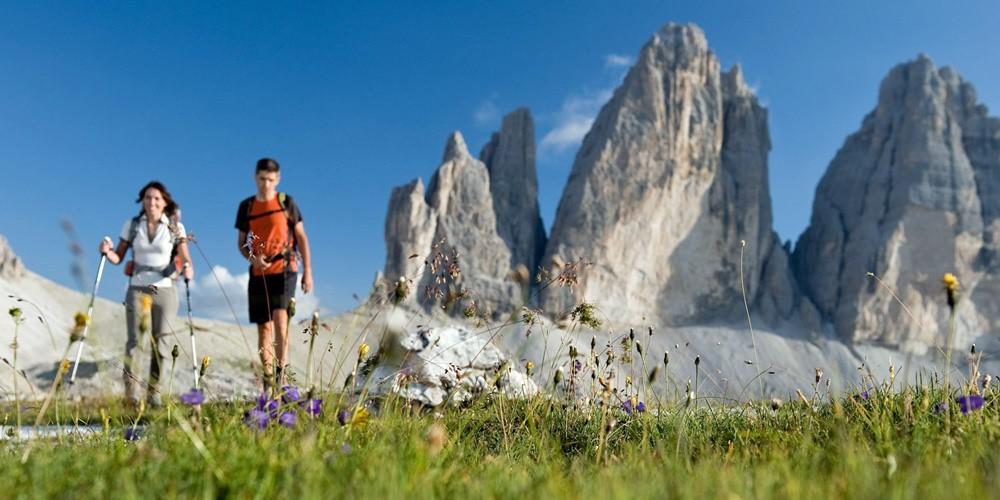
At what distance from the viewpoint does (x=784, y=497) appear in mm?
1915

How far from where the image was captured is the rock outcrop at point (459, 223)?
267ft

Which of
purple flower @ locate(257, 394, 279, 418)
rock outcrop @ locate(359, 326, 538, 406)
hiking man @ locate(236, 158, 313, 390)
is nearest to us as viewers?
purple flower @ locate(257, 394, 279, 418)

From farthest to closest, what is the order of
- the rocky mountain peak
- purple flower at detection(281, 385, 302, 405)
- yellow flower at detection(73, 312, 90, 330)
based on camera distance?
the rocky mountain peak
purple flower at detection(281, 385, 302, 405)
yellow flower at detection(73, 312, 90, 330)

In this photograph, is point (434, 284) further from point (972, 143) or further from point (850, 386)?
point (972, 143)

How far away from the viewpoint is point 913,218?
265ft

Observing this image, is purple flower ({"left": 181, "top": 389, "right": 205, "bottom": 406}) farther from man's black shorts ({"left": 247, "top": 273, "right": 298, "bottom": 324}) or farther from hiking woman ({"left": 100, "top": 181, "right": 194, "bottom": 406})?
hiking woman ({"left": 100, "top": 181, "right": 194, "bottom": 406})

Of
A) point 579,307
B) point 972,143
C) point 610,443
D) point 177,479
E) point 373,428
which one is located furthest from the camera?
point 972,143

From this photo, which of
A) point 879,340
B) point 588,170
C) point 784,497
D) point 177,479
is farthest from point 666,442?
point 879,340

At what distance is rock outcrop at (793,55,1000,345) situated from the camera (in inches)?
3162

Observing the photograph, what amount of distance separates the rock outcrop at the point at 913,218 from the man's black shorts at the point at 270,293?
8516 cm

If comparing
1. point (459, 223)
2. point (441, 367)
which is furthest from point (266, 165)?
point (459, 223)

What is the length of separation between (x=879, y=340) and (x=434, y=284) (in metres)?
93.0

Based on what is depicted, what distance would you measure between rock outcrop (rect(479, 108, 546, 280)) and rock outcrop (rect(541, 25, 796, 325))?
21.4ft

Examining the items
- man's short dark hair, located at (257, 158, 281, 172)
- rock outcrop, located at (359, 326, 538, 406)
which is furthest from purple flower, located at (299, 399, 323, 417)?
man's short dark hair, located at (257, 158, 281, 172)
